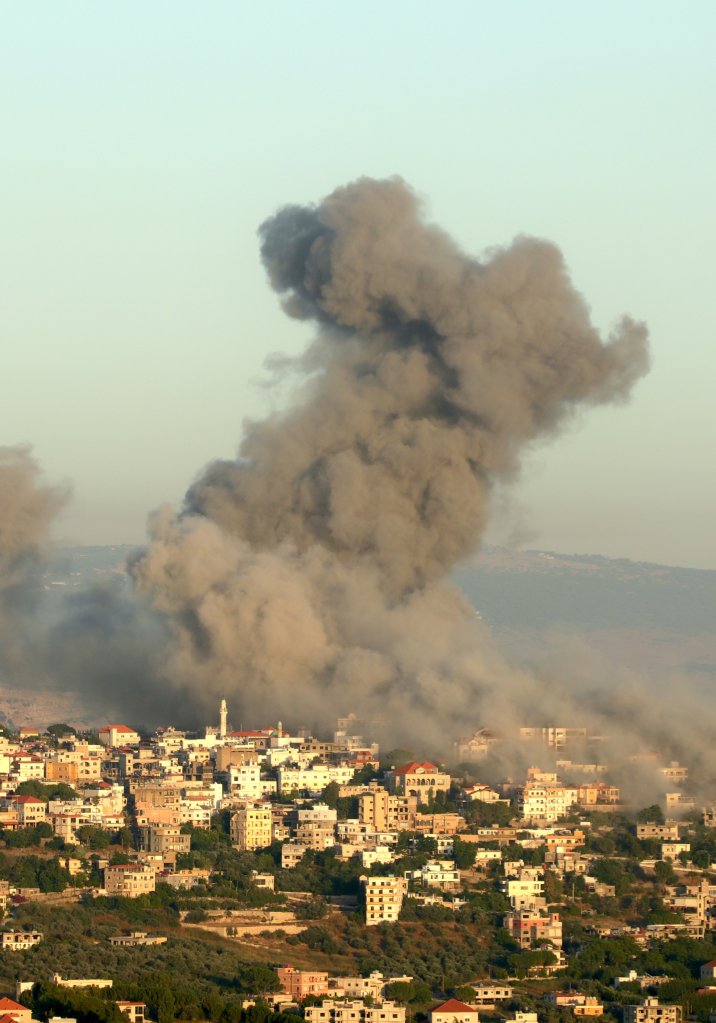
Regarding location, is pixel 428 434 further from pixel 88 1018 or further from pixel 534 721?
pixel 88 1018

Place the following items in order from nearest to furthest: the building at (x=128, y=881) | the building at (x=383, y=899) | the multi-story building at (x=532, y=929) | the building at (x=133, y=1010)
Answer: the building at (x=133, y=1010) → the multi-story building at (x=532, y=929) → the building at (x=383, y=899) → the building at (x=128, y=881)

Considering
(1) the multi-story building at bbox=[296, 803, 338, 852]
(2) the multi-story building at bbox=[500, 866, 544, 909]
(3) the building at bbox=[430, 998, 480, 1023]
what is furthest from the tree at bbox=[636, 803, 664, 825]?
(3) the building at bbox=[430, 998, 480, 1023]

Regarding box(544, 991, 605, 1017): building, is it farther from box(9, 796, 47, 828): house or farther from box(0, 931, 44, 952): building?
box(9, 796, 47, 828): house

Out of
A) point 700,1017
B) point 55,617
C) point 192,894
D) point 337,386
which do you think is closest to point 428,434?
point 337,386

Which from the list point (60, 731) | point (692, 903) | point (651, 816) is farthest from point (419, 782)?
point (60, 731)

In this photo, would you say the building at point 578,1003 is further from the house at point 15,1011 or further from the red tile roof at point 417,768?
the red tile roof at point 417,768

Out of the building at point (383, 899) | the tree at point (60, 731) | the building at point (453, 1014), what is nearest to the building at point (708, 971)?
the building at point (453, 1014)
